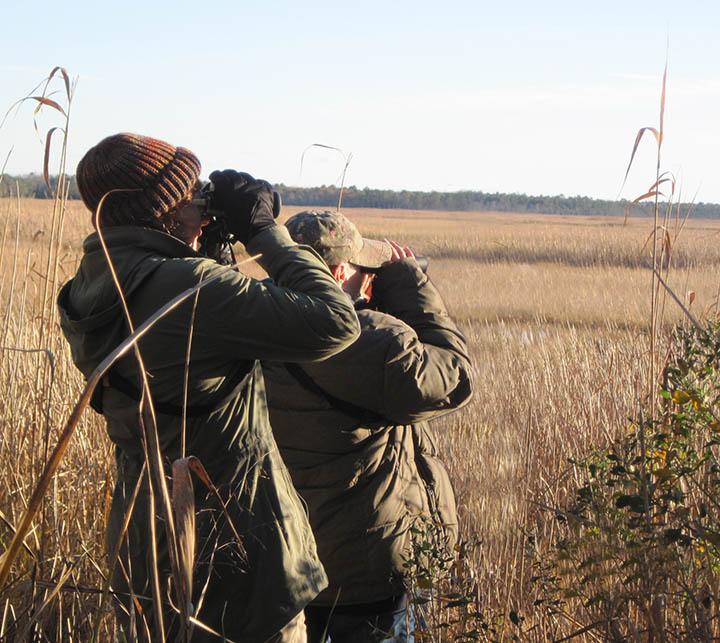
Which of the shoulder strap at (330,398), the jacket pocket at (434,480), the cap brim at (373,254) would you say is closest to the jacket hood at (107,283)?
the shoulder strap at (330,398)

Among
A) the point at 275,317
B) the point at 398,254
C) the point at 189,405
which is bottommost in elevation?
the point at 189,405

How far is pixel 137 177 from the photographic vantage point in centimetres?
186

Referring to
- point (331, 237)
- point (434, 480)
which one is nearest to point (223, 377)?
point (331, 237)

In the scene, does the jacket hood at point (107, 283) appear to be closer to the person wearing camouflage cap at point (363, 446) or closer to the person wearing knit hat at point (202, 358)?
the person wearing knit hat at point (202, 358)

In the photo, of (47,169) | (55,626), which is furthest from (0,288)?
(55,626)

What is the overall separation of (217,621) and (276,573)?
15cm

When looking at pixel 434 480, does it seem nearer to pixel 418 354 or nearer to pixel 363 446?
pixel 363 446

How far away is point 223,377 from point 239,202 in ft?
1.17

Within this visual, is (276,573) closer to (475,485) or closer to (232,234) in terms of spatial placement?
(232,234)

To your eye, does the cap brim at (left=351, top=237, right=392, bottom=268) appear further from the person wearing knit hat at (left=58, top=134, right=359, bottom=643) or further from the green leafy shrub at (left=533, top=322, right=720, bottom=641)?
the green leafy shrub at (left=533, top=322, right=720, bottom=641)

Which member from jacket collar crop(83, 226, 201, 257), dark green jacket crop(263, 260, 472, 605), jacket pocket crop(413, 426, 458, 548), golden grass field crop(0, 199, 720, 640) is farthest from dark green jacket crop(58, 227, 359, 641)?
jacket pocket crop(413, 426, 458, 548)

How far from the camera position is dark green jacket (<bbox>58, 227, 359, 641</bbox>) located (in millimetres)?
1776

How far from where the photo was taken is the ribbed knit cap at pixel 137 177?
186cm

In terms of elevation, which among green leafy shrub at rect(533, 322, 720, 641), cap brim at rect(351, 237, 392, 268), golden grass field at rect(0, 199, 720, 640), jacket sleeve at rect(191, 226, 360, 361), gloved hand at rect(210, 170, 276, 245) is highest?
gloved hand at rect(210, 170, 276, 245)
